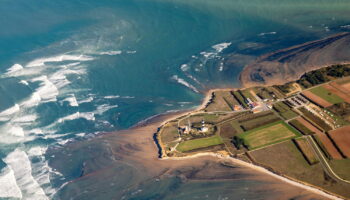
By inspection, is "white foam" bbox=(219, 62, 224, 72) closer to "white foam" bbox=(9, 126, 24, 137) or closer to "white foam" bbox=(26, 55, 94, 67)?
"white foam" bbox=(26, 55, 94, 67)

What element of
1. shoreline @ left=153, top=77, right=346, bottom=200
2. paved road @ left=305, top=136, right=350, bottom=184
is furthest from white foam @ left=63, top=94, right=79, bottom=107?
paved road @ left=305, top=136, right=350, bottom=184

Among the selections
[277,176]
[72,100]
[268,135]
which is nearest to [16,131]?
[72,100]

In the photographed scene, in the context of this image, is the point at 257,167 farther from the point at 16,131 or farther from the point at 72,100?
the point at 16,131

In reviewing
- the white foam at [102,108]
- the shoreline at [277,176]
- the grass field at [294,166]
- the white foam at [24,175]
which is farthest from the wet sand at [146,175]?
the white foam at [102,108]

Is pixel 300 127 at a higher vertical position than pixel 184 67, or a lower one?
lower

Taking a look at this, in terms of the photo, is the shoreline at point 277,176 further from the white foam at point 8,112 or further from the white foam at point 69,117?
the white foam at point 8,112

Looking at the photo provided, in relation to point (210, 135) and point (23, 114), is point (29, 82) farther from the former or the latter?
point (210, 135)

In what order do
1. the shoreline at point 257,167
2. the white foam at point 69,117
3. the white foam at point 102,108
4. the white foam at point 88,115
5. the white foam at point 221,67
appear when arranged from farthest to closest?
the white foam at point 221,67 < the white foam at point 102,108 < the white foam at point 88,115 < the white foam at point 69,117 < the shoreline at point 257,167
